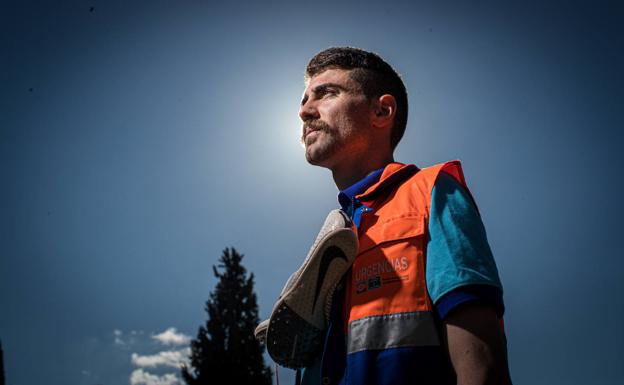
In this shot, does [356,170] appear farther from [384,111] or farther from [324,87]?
[324,87]

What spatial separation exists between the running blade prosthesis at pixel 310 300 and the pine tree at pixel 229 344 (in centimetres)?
1232

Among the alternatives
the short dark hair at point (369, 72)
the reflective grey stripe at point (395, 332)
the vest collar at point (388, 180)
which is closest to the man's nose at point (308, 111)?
the short dark hair at point (369, 72)

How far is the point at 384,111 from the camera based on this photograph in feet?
7.37

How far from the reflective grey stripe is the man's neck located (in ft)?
3.45

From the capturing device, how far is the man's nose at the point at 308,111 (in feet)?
7.16

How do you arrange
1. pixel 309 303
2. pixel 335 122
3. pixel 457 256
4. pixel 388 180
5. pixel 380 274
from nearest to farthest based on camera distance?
pixel 457 256 → pixel 380 274 → pixel 309 303 → pixel 388 180 → pixel 335 122

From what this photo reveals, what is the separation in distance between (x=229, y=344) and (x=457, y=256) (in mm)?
13442

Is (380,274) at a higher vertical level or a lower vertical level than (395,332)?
higher

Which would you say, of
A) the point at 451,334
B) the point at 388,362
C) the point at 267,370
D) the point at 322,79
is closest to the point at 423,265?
the point at 451,334

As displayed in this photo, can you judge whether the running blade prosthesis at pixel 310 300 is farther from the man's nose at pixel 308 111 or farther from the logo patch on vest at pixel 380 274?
the man's nose at pixel 308 111

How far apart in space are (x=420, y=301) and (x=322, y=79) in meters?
1.64

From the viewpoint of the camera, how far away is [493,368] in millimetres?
1001

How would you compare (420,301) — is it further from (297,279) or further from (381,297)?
(297,279)

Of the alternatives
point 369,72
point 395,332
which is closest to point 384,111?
point 369,72
